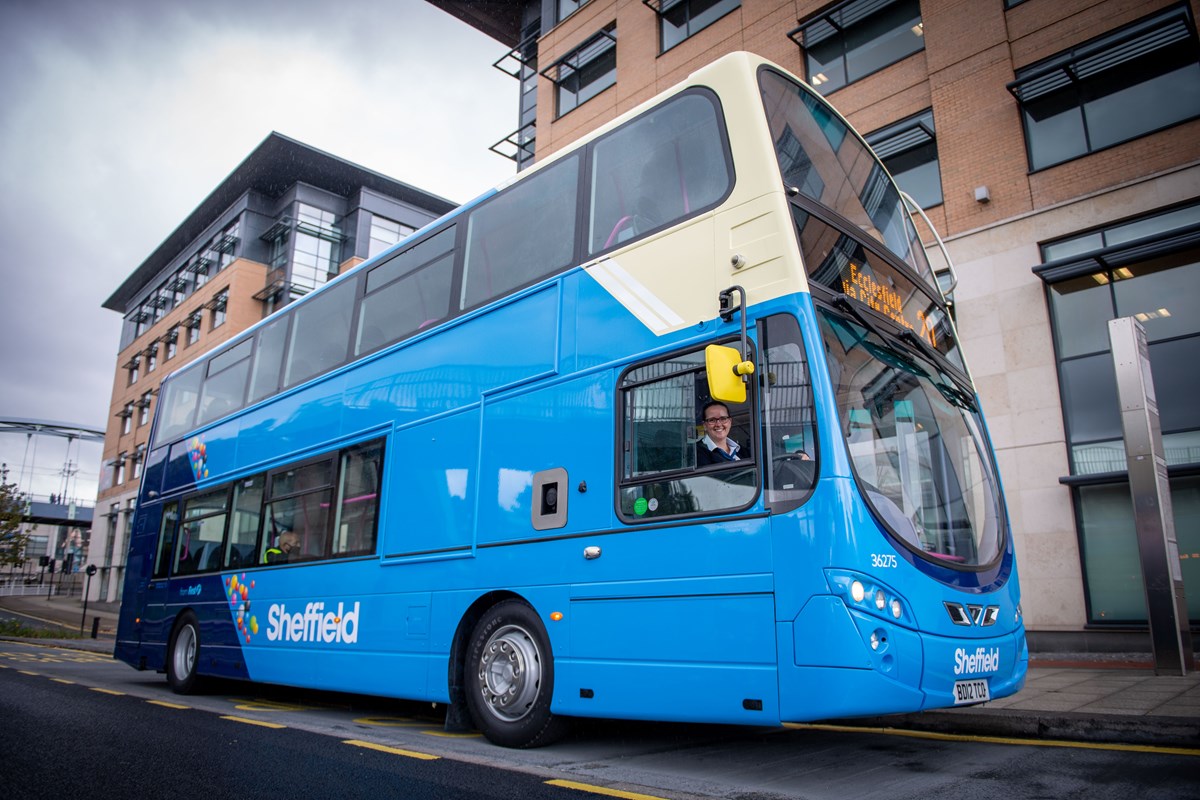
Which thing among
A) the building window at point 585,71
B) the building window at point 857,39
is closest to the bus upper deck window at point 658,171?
the building window at point 857,39

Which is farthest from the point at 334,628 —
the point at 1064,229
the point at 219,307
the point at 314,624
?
the point at 219,307

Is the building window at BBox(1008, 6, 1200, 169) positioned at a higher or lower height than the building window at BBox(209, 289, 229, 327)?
lower

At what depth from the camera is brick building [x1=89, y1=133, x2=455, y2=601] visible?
40250 mm

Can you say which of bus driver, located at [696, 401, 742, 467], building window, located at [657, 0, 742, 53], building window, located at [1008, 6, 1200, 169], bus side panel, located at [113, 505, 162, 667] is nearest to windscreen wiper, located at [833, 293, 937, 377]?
bus driver, located at [696, 401, 742, 467]

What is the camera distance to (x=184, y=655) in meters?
10.7

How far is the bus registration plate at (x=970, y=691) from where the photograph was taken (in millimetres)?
4594

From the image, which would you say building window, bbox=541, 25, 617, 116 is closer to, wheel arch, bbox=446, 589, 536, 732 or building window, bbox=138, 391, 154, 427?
wheel arch, bbox=446, 589, 536, 732

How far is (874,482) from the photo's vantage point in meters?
4.65

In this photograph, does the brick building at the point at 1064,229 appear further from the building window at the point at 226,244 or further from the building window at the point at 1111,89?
the building window at the point at 226,244

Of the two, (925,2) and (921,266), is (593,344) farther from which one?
(925,2)

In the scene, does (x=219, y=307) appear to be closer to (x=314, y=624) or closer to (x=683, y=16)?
(x=683, y=16)

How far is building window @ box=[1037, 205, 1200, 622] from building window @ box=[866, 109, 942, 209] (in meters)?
2.70

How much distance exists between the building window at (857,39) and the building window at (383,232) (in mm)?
28561

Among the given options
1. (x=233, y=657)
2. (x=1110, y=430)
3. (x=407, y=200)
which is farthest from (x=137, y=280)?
(x=1110, y=430)
